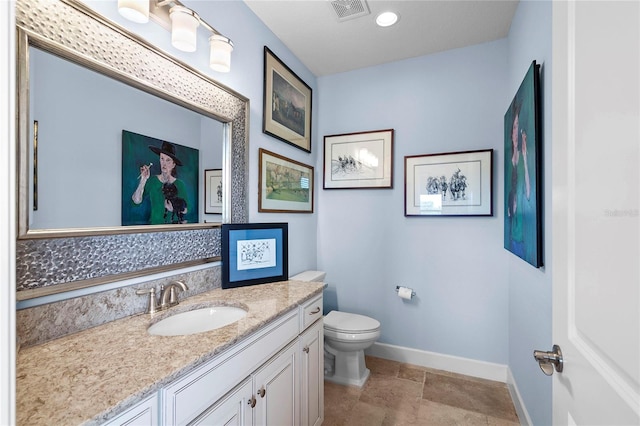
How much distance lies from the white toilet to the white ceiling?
1890mm

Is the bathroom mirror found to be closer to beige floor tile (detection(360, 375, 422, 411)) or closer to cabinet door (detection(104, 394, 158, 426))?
cabinet door (detection(104, 394, 158, 426))

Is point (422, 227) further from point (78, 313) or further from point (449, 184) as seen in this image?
point (78, 313)

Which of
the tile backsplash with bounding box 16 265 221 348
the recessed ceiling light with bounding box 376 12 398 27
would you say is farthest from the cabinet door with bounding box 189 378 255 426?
the recessed ceiling light with bounding box 376 12 398 27

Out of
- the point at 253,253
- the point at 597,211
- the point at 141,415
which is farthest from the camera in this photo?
the point at 253,253

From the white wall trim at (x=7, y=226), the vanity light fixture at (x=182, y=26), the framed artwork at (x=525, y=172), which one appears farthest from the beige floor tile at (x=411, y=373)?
the vanity light fixture at (x=182, y=26)

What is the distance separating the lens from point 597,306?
56 centimetres

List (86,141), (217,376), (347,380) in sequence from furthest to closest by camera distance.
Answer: (347,380)
(86,141)
(217,376)

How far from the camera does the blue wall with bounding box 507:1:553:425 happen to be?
131 centimetres

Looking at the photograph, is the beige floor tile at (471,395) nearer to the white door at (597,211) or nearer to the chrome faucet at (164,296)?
the white door at (597,211)

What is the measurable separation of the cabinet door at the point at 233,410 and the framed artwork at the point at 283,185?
118cm

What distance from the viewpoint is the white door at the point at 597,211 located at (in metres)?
0.46

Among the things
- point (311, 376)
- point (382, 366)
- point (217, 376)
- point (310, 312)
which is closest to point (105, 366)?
point (217, 376)

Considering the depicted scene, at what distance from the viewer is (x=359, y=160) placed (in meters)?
2.74

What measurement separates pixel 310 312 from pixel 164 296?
0.74 meters
